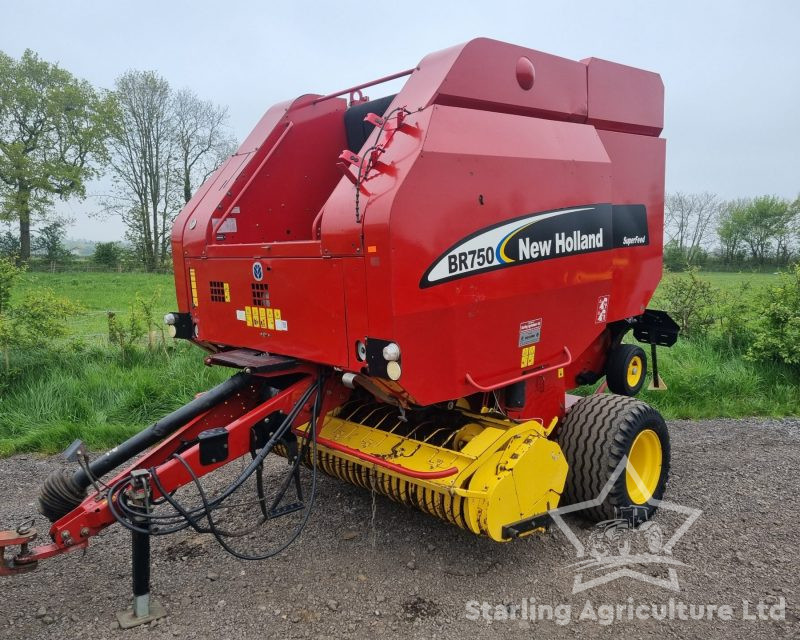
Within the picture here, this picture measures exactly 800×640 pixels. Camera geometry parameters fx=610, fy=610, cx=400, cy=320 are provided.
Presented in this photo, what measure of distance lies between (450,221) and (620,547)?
2129 mm

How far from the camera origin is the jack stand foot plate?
2.75 meters

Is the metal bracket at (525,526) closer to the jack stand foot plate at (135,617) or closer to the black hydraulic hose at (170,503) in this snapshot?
the black hydraulic hose at (170,503)

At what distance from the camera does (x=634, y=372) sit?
450cm

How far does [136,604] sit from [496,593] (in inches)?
67.0

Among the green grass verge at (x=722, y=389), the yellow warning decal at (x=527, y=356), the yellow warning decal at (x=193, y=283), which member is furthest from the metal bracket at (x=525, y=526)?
the green grass verge at (x=722, y=389)

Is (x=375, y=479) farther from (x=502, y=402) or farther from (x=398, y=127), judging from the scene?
(x=398, y=127)

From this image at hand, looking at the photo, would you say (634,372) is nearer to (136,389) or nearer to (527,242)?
(527,242)

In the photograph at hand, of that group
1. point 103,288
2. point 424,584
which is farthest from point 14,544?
point 103,288

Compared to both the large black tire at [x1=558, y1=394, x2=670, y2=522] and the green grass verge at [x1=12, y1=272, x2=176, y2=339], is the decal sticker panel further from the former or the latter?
the green grass verge at [x1=12, y1=272, x2=176, y2=339]

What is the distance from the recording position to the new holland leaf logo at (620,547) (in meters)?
3.15

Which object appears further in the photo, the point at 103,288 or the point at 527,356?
the point at 103,288

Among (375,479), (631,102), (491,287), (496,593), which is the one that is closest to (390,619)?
(496,593)

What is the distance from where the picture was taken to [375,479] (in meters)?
3.48

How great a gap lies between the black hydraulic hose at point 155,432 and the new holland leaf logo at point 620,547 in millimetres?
1861
